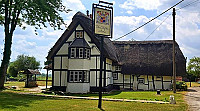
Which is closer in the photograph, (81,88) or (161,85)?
(81,88)

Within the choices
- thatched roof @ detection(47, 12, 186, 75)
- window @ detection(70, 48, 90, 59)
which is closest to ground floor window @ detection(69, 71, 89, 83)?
window @ detection(70, 48, 90, 59)

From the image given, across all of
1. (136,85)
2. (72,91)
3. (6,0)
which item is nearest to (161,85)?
(136,85)

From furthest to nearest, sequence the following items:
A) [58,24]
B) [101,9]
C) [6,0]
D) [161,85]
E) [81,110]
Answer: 1. [161,85]
2. [58,24]
3. [6,0]
4. [101,9]
5. [81,110]

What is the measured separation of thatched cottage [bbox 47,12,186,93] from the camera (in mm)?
23422

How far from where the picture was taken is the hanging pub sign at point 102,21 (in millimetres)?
12797

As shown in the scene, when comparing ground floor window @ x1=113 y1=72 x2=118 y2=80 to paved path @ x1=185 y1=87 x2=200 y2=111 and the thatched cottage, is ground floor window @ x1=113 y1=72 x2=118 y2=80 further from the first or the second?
paved path @ x1=185 y1=87 x2=200 y2=111

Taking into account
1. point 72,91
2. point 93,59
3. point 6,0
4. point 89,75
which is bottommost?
point 72,91

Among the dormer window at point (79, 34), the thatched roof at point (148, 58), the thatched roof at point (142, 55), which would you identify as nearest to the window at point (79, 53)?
the dormer window at point (79, 34)

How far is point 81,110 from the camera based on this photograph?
11531 mm

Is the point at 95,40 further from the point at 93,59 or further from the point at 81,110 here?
the point at 81,110

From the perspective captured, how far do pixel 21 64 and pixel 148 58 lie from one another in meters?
46.1

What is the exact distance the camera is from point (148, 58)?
2997 centimetres

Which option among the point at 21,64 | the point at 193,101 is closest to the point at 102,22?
the point at 193,101

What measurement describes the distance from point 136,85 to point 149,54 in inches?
188
